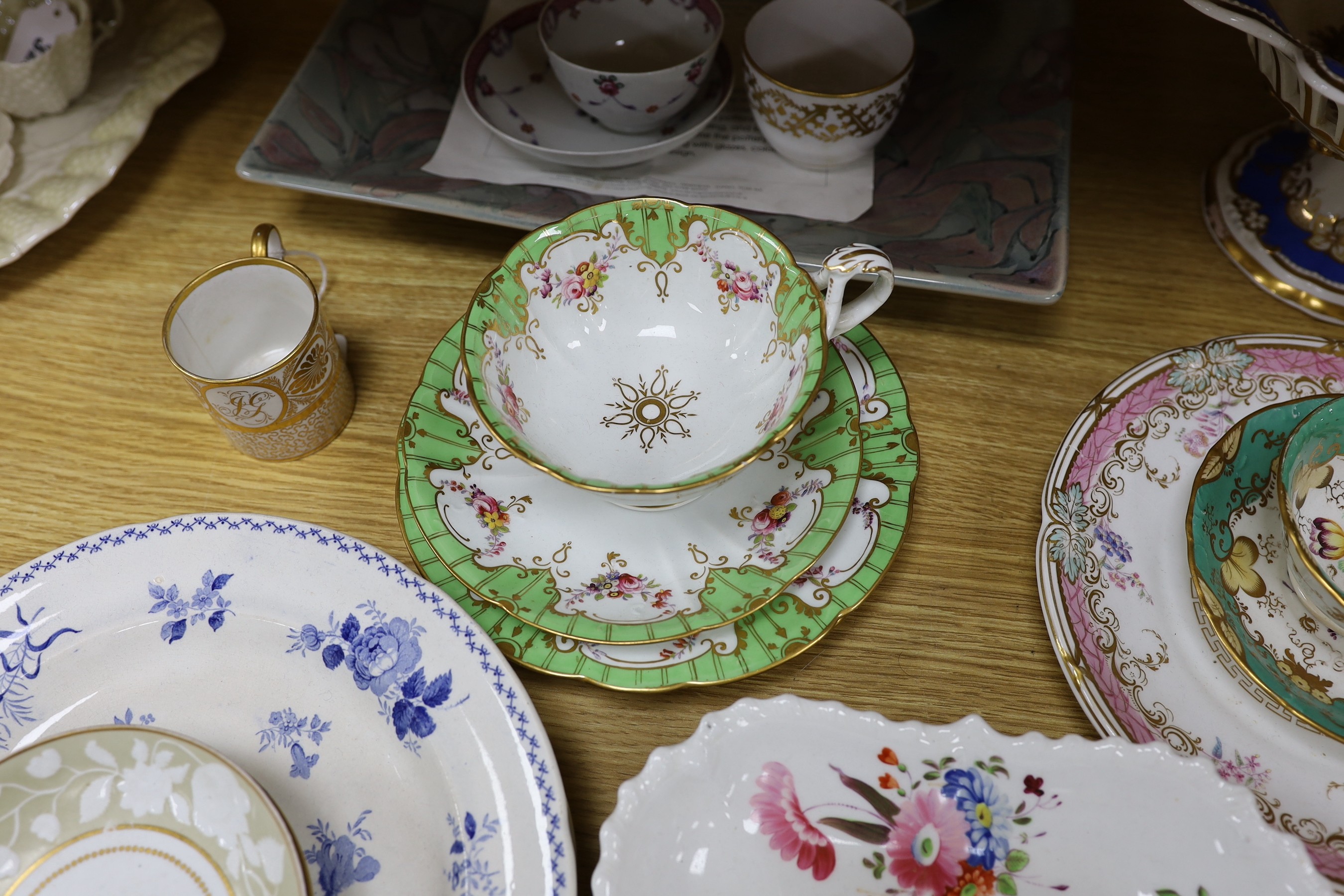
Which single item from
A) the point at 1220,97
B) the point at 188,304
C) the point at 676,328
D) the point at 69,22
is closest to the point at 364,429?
the point at 188,304

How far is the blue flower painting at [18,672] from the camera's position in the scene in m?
0.55

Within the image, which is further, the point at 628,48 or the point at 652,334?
the point at 628,48

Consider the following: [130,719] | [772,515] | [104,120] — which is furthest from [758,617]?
[104,120]

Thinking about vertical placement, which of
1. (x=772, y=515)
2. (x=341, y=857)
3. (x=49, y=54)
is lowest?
(x=341, y=857)

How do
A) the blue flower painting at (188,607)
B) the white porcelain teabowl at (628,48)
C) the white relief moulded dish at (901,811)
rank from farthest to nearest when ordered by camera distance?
the white porcelain teabowl at (628,48)
the blue flower painting at (188,607)
the white relief moulded dish at (901,811)

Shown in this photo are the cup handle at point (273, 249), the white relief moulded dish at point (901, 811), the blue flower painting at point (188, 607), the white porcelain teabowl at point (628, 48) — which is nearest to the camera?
the white relief moulded dish at point (901, 811)

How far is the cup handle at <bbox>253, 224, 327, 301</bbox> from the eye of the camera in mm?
698

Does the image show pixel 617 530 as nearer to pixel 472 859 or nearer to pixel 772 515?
pixel 772 515

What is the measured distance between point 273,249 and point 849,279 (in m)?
0.47

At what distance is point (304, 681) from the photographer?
556 mm

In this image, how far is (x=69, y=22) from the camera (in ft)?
2.89

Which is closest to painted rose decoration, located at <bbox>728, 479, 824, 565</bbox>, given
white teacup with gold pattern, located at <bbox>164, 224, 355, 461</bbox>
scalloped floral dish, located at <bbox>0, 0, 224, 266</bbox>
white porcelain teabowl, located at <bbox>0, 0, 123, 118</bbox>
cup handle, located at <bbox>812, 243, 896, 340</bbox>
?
cup handle, located at <bbox>812, 243, 896, 340</bbox>

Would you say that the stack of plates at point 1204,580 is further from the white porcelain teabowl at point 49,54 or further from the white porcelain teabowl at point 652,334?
the white porcelain teabowl at point 49,54

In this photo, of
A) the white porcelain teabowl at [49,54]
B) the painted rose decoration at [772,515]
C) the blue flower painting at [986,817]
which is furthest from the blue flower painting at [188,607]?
the white porcelain teabowl at [49,54]
